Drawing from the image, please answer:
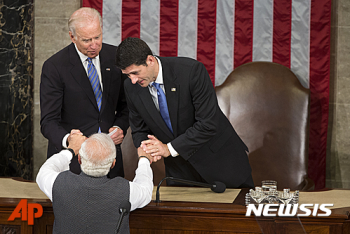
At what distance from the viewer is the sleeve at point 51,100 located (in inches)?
106

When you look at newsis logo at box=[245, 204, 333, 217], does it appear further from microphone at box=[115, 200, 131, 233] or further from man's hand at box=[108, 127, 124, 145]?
man's hand at box=[108, 127, 124, 145]

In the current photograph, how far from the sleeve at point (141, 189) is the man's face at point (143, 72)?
512mm

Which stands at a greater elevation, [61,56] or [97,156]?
[61,56]

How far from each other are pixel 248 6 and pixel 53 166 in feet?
9.94

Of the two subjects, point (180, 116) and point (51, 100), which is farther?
point (51, 100)

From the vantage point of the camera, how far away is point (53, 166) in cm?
205

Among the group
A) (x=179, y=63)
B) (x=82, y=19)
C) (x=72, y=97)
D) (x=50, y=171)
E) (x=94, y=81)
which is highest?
(x=82, y=19)

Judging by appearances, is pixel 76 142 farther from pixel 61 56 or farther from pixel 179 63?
pixel 179 63

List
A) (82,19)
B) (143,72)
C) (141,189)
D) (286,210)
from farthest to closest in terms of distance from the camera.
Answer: (82,19)
(143,72)
(286,210)
(141,189)

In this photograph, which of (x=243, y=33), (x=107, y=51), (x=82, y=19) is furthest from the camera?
(x=243, y=33)

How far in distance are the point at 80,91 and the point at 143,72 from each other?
623 millimetres

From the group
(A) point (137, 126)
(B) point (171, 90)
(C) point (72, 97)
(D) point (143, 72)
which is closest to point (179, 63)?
(B) point (171, 90)

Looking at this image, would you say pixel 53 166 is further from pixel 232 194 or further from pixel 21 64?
pixel 21 64

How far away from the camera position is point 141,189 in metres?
1.93
